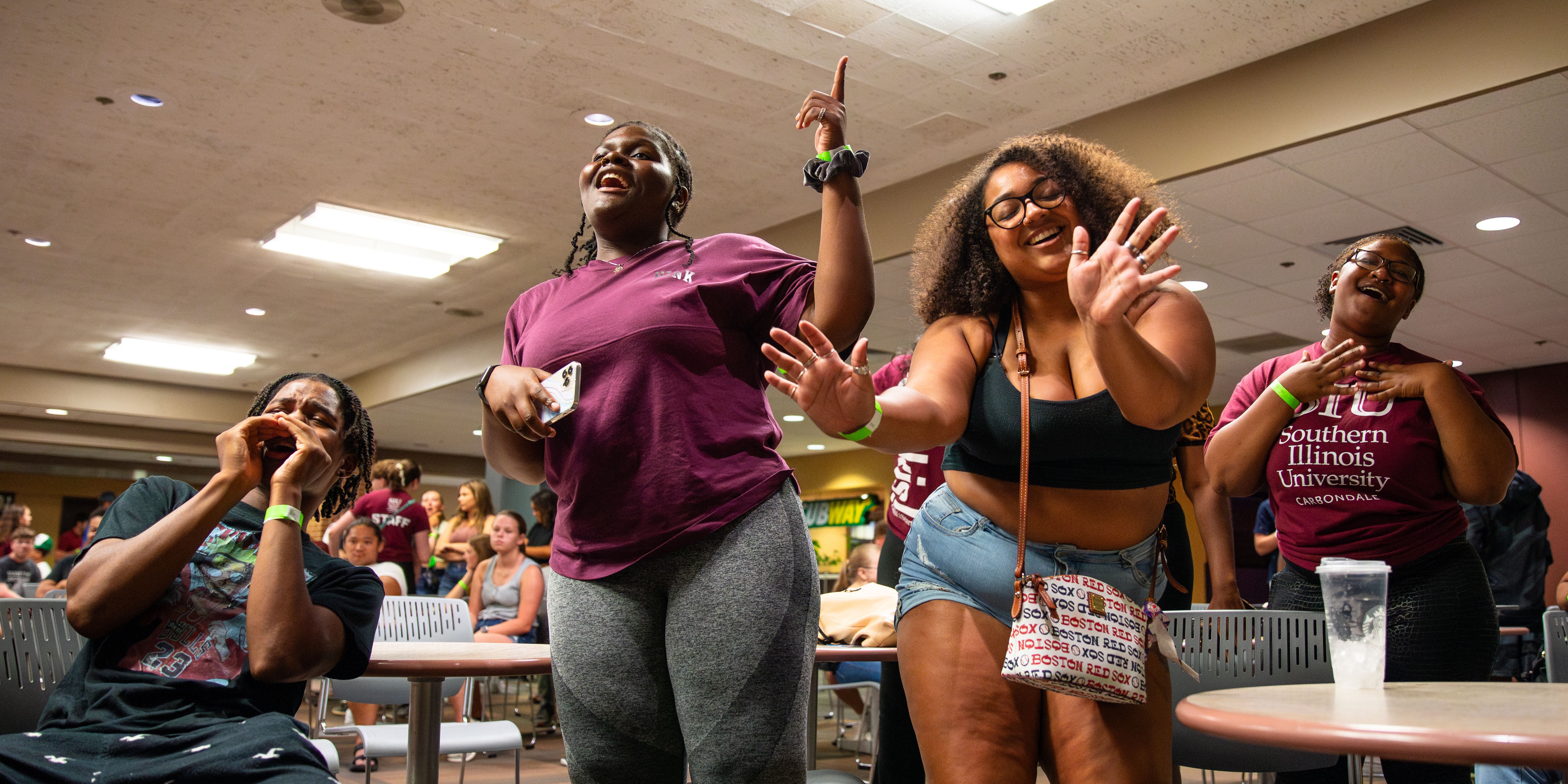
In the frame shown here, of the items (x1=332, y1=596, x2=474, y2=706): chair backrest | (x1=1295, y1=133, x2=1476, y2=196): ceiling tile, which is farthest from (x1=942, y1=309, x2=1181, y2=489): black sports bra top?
(x1=1295, y1=133, x2=1476, y2=196): ceiling tile

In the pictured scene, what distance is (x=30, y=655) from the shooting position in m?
1.95

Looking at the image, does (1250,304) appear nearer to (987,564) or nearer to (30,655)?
(987,564)

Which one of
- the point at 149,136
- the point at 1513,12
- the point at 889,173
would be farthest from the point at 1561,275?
the point at 149,136

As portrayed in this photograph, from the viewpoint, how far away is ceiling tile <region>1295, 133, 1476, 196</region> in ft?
16.2

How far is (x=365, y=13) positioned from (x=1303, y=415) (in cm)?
408

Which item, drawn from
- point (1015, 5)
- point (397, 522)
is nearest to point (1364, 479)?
point (1015, 5)

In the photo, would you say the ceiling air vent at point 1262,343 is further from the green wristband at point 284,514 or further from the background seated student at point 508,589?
the green wristband at point 284,514

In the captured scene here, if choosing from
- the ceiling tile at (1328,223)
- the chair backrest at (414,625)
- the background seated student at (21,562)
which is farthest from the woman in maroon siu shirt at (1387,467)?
the background seated student at (21,562)

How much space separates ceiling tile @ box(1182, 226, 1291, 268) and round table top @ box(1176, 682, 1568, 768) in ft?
17.3

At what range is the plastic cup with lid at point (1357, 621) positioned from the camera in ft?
4.14

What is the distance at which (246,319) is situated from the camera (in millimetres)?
9859

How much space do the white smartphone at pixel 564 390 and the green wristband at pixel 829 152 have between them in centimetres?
43

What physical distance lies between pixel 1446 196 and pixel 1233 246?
116 centimetres

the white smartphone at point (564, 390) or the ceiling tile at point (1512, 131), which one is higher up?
the ceiling tile at point (1512, 131)
